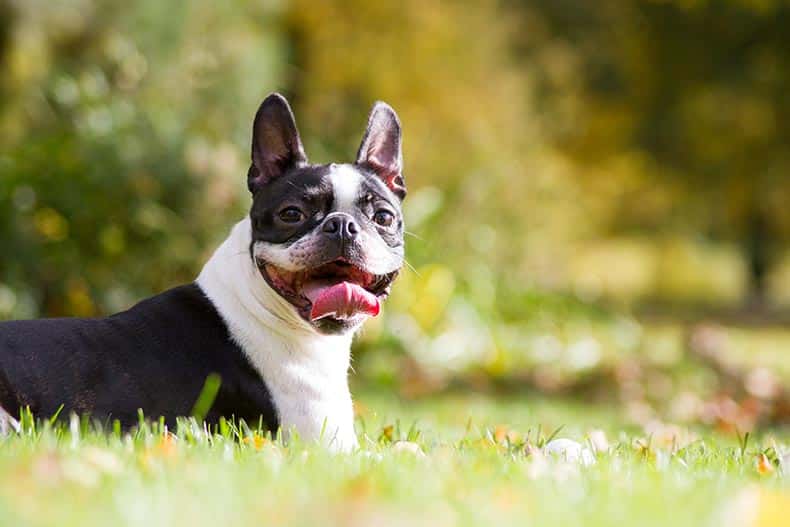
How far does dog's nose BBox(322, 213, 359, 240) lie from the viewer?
3.94m

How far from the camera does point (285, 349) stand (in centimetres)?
401

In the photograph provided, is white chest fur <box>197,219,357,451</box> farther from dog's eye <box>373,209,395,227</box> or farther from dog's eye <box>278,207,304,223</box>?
dog's eye <box>373,209,395,227</box>

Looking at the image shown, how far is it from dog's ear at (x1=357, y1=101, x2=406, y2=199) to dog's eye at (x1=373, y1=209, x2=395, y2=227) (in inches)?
11.5

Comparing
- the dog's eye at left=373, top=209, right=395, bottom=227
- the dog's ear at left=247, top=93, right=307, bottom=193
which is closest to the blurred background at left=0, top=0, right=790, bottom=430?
the dog's eye at left=373, top=209, right=395, bottom=227

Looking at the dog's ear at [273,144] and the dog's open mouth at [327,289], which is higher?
the dog's ear at [273,144]

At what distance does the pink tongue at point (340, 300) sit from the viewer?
391cm

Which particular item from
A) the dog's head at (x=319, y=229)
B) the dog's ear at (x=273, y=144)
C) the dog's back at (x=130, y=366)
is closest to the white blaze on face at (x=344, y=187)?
the dog's head at (x=319, y=229)

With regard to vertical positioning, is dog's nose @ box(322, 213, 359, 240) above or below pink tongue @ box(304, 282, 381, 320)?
above

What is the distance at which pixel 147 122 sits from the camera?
28.6ft

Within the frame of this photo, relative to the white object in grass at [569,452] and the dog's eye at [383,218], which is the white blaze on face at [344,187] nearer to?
the dog's eye at [383,218]

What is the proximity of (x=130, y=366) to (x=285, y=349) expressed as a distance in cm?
53

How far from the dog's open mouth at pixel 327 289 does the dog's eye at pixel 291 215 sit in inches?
7.0

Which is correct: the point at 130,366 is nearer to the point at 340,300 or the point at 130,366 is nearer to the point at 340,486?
the point at 340,300

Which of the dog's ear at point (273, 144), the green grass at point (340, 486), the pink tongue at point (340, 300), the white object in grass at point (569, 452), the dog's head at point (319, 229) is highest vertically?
the dog's ear at point (273, 144)
